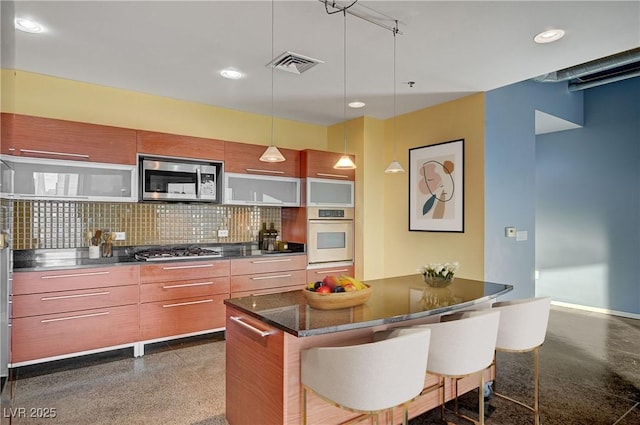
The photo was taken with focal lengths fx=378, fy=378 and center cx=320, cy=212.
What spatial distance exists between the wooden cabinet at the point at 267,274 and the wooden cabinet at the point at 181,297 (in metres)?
0.13

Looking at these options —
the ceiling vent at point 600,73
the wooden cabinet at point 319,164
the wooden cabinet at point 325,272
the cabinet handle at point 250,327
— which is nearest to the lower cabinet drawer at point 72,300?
the cabinet handle at point 250,327

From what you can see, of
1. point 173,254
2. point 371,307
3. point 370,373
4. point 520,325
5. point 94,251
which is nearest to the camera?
point 370,373

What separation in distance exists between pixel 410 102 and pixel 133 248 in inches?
135

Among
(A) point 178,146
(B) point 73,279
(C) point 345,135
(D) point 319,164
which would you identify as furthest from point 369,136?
(B) point 73,279

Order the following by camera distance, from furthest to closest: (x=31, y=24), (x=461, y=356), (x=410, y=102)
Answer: (x=410, y=102) → (x=31, y=24) → (x=461, y=356)

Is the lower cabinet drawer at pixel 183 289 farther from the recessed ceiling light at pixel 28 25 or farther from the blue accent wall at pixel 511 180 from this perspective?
the blue accent wall at pixel 511 180

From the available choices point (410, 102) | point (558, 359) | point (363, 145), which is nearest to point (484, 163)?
point (410, 102)

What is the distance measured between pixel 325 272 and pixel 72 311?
2.61 meters

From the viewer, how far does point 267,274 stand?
421cm

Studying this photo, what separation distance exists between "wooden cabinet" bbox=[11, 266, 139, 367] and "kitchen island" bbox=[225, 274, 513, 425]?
5.45 feet

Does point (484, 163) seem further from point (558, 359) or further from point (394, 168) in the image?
point (558, 359)

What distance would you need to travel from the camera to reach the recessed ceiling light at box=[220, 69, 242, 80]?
344cm

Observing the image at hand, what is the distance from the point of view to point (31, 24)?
8.47ft

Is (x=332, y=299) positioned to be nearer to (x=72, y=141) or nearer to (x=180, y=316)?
(x=180, y=316)
